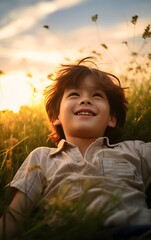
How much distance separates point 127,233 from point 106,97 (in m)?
1.54

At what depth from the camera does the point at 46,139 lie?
3.41m

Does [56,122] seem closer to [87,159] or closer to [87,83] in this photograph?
[87,83]

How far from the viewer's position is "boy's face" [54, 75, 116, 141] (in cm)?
262

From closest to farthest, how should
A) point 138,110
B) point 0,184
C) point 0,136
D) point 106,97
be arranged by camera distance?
point 0,184
point 106,97
point 0,136
point 138,110

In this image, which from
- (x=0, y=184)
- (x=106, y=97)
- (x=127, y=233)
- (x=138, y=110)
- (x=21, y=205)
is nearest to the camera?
(x=127, y=233)

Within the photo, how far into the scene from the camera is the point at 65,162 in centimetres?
238

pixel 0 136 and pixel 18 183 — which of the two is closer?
pixel 18 183

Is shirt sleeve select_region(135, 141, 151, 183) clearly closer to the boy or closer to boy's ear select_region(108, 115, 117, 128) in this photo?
the boy

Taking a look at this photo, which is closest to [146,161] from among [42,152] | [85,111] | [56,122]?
[85,111]

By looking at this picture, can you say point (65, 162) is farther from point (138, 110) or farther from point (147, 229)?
point (138, 110)

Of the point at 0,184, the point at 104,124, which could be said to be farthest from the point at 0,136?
the point at 104,124

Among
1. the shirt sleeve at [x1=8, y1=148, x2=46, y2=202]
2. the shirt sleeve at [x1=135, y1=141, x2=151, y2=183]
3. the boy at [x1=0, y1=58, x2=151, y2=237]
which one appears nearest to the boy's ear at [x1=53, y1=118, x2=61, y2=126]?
the boy at [x1=0, y1=58, x2=151, y2=237]

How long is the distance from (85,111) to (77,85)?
11.8 inches

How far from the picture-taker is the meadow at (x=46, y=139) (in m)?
1.49
